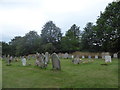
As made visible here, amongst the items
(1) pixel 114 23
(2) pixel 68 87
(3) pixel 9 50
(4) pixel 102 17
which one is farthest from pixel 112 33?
(3) pixel 9 50

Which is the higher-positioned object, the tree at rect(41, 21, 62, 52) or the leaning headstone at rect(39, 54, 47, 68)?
the tree at rect(41, 21, 62, 52)

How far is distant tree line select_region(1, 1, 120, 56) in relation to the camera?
111 feet

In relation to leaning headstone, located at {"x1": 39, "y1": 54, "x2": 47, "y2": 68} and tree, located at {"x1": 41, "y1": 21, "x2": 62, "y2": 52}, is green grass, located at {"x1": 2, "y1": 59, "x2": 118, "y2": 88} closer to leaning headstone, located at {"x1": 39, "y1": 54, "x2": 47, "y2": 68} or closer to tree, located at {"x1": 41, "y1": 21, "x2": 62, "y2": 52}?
leaning headstone, located at {"x1": 39, "y1": 54, "x2": 47, "y2": 68}

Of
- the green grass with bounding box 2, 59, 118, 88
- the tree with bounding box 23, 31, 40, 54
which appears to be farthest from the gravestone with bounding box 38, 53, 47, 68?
the tree with bounding box 23, 31, 40, 54

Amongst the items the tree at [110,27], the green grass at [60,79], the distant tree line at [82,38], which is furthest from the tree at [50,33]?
the green grass at [60,79]

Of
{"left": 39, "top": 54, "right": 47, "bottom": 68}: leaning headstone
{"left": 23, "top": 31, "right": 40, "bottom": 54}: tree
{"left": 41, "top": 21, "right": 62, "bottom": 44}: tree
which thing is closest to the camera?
{"left": 39, "top": 54, "right": 47, "bottom": 68}: leaning headstone

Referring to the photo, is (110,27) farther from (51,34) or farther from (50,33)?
(50,33)

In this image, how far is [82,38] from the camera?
160ft

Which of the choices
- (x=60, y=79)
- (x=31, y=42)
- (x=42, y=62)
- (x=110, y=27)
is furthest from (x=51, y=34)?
(x=60, y=79)

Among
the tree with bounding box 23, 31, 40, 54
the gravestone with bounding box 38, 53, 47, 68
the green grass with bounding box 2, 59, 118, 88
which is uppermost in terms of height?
the tree with bounding box 23, 31, 40, 54

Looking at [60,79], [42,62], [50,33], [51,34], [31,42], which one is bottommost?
[60,79]

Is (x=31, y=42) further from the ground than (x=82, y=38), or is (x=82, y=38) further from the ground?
(x=82, y=38)

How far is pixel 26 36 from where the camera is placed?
197 feet

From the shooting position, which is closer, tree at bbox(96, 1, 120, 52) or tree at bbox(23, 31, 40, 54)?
tree at bbox(96, 1, 120, 52)
